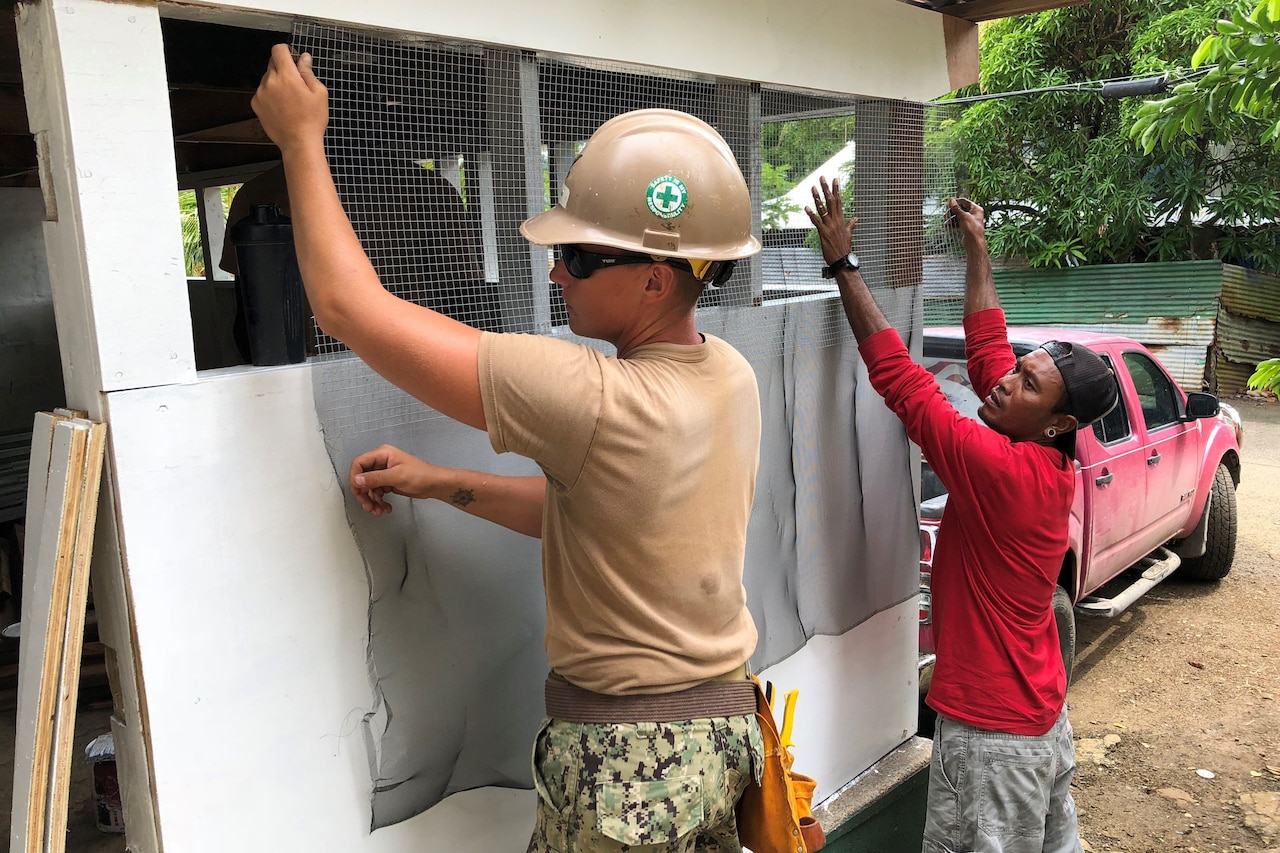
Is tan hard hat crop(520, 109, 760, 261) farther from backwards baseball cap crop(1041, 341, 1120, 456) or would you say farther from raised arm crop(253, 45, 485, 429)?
backwards baseball cap crop(1041, 341, 1120, 456)

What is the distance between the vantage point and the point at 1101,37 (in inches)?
511

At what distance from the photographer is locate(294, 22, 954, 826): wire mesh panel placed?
188 cm

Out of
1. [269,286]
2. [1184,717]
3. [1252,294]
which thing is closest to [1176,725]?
[1184,717]

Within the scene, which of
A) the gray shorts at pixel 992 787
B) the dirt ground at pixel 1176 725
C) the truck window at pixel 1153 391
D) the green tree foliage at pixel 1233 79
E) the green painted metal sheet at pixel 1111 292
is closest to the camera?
the gray shorts at pixel 992 787

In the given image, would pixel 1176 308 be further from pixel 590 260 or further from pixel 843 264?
pixel 590 260

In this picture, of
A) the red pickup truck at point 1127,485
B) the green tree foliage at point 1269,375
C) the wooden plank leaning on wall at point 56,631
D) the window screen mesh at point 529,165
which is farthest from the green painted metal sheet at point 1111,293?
the wooden plank leaning on wall at point 56,631

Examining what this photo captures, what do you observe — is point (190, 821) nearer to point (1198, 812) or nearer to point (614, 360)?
point (614, 360)

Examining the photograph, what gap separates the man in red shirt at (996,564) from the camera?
2623 millimetres

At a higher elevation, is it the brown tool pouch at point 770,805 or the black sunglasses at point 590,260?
the black sunglasses at point 590,260

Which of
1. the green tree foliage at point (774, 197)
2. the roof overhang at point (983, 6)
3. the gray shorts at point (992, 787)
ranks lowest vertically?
the gray shorts at point (992, 787)

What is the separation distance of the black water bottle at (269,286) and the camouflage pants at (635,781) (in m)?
0.89

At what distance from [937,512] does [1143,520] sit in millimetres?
2007

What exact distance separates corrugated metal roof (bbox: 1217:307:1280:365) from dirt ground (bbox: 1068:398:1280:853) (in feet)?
23.8

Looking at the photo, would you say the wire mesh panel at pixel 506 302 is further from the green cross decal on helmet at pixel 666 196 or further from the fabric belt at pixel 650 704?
the green cross decal on helmet at pixel 666 196
